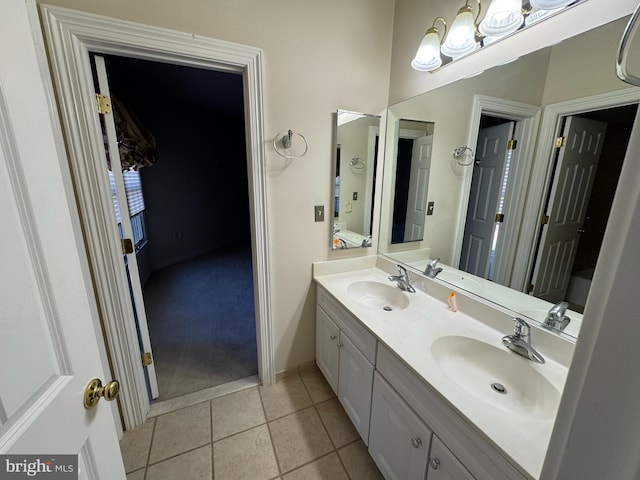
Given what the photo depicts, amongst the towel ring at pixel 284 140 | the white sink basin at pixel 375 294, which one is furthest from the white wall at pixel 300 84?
the white sink basin at pixel 375 294

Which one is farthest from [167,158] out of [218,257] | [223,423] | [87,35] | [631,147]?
[631,147]

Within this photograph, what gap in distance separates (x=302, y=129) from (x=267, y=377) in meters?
1.70

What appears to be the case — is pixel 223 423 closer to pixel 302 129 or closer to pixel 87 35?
pixel 302 129

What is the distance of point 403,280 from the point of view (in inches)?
64.5

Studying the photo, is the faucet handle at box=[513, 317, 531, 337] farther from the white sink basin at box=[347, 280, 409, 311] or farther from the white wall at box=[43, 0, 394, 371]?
the white wall at box=[43, 0, 394, 371]

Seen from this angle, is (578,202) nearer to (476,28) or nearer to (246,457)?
(476,28)

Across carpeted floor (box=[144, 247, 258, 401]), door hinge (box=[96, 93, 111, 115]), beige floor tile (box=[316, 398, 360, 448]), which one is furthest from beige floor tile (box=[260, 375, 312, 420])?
door hinge (box=[96, 93, 111, 115])

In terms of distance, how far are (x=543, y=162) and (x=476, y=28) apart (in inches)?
27.3

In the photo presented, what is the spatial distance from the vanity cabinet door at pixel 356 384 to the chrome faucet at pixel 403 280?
0.48m

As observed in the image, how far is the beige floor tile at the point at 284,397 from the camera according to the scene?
5.46ft

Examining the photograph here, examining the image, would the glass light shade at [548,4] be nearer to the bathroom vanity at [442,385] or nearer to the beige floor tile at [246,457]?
the bathroom vanity at [442,385]

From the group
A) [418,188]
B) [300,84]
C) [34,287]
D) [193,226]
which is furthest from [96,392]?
[193,226]

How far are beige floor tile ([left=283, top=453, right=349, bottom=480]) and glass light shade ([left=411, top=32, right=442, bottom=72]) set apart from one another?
7.08 ft

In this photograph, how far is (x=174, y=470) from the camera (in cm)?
132
